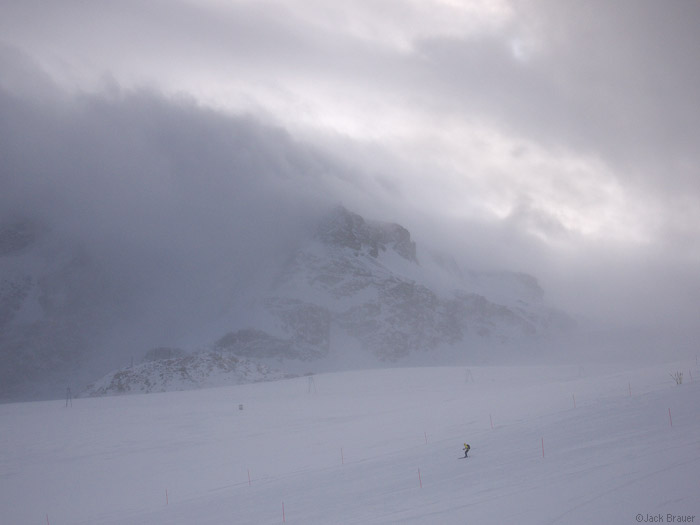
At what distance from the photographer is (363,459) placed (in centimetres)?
3019

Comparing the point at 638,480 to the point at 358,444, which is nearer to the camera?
the point at 638,480

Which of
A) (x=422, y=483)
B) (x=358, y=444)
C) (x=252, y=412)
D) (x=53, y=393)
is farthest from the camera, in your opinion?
(x=53, y=393)

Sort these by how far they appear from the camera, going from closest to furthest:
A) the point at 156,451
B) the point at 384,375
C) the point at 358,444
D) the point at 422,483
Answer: the point at 422,483 → the point at 358,444 → the point at 156,451 → the point at 384,375

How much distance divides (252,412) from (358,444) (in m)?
20.9

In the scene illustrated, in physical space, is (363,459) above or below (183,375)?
below

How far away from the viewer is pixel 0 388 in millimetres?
194000

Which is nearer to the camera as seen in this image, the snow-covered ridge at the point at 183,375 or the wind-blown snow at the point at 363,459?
the wind-blown snow at the point at 363,459

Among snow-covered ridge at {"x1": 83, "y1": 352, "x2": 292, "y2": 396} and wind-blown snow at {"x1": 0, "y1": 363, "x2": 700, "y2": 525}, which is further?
snow-covered ridge at {"x1": 83, "y1": 352, "x2": 292, "y2": 396}

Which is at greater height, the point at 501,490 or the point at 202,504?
the point at 501,490

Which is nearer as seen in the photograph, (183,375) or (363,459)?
(363,459)

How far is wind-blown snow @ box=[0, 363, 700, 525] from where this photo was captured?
53.8 feet

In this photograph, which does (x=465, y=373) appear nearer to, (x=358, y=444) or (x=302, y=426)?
(x=302, y=426)

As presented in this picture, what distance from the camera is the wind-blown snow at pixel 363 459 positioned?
16391mm

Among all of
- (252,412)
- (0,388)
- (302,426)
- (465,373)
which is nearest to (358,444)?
(302,426)
